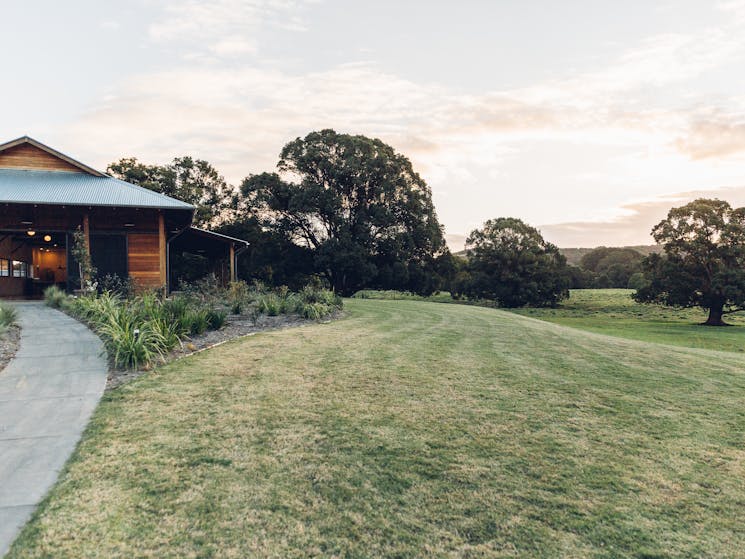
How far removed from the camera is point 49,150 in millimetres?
17766

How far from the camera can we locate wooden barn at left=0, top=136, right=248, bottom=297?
51.0 feet

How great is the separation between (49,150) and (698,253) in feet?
129

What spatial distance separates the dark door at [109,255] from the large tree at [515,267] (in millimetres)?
30479

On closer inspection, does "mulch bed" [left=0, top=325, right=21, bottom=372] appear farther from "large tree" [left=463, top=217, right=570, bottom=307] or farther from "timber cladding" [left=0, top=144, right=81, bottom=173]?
"large tree" [left=463, top=217, right=570, bottom=307]

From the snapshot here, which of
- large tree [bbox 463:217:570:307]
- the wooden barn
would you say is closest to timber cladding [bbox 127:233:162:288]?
the wooden barn

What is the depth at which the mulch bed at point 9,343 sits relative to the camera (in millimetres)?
6453

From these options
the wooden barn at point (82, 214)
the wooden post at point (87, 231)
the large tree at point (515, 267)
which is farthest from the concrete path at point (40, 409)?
the large tree at point (515, 267)

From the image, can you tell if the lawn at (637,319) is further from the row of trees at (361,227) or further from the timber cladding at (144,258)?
the timber cladding at (144,258)

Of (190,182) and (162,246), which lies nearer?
(162,246)

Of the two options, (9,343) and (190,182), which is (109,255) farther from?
(190,182)

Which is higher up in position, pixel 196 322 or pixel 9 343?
pixel 196 322

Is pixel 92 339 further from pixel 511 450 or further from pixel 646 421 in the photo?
pixel 646 421

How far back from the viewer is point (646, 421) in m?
4.41

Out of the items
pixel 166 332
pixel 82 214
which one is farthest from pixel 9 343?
pixel 82 214
